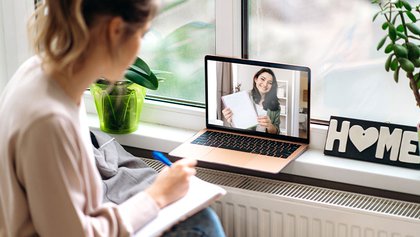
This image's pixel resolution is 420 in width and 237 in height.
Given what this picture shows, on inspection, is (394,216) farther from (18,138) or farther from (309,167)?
(18,138)

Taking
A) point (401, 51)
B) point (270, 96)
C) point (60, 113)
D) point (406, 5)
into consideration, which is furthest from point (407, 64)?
point (60, 113)

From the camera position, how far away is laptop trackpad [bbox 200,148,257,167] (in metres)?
2.12

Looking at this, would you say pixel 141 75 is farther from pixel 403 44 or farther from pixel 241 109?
pixel 403 44

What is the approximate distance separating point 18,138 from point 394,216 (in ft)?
3.23

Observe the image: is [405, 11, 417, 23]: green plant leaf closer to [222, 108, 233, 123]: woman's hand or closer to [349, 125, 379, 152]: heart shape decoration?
[349, 125, 379, 152]: heart shape decoration

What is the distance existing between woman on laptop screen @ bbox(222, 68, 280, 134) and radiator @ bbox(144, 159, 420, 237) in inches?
5.9

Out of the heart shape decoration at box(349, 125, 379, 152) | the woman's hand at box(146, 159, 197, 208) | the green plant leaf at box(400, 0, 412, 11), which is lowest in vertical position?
the heart shape decoration at box(349, 125, 379, 152)

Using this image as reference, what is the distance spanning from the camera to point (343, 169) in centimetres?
209

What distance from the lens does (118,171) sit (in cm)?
208

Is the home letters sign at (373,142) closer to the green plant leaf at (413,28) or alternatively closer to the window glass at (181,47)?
the green plant leaf at (413,28)

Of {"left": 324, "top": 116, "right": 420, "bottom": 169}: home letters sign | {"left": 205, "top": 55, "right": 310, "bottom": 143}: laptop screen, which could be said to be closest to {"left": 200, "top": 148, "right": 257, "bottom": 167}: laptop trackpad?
{"left": 205, "top": 55, "right": 310, "bottom": 143}: laptop screen

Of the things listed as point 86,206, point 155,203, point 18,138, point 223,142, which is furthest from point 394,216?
point 18,138

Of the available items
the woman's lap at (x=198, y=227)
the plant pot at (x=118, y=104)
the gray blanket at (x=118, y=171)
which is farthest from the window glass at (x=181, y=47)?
the woman's lap at (x=198, y=227)

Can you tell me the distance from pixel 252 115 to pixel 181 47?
0.33 metres
